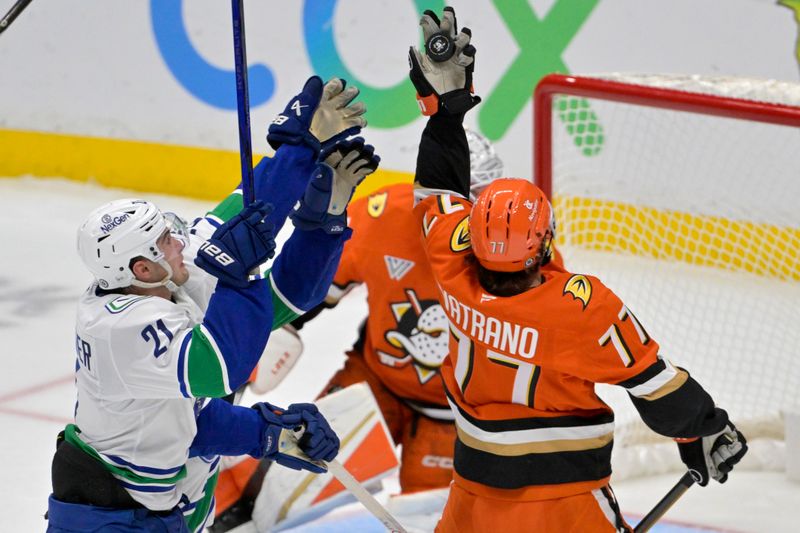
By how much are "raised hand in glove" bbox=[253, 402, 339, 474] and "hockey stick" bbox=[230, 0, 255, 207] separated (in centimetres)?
52

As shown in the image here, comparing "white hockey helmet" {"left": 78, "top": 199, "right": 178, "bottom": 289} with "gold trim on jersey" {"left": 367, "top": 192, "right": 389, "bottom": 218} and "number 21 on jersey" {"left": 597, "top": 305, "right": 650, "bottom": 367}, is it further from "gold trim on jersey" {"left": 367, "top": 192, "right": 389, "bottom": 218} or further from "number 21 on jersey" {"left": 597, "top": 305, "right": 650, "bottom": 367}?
"gold trim on jersey" {"left": 367, "top": 192, "right": 389, "bottom": 218}

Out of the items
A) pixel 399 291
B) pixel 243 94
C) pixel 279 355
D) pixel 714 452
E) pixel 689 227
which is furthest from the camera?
pixel 689 227

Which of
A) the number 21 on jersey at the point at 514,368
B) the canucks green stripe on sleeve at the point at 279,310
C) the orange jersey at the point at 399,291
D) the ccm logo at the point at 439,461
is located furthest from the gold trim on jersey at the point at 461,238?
the ccm logo at the point at 439,461

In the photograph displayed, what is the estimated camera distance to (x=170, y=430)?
2.09 metres

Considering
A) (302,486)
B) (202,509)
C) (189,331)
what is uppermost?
(189,331)

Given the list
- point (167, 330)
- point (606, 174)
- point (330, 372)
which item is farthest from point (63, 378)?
point (167, 330)

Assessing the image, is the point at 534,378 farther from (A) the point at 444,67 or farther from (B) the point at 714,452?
(A) the point at 444,67

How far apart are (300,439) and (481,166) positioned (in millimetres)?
921

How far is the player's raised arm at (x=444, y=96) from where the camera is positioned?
2234 mm

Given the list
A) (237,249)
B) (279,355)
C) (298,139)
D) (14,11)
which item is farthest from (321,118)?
(279,355)

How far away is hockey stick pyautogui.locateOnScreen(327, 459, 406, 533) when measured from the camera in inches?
90.8

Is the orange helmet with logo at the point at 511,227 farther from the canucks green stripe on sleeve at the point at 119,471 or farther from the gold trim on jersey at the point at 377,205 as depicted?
the gold trim on jersey at the point at 377,205

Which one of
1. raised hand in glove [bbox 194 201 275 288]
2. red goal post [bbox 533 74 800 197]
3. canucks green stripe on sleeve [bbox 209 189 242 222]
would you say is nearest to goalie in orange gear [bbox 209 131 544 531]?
red goal post [bbox 533 74 800 197]

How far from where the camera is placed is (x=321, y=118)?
2199mm
